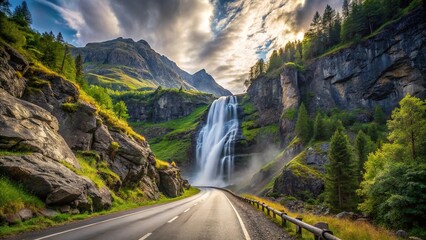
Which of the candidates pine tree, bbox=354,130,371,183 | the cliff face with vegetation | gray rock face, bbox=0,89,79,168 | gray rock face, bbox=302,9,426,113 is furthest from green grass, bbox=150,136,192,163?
gray rock face, bbox=0,89,79,168

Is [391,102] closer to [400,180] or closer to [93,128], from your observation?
[400,180]

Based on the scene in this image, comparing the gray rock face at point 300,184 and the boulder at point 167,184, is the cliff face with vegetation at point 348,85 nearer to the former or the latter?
the gray rock face at point 300,184

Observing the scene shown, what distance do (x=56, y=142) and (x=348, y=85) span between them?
8479cm

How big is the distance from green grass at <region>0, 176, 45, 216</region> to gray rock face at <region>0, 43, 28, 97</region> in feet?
31.3

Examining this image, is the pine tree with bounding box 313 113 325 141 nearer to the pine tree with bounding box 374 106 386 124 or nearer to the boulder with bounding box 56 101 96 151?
the pine tree with bounding box 374 106 386 124

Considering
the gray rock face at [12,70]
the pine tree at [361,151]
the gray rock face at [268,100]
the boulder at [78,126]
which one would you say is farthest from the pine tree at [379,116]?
the gray rock face at [12,70]

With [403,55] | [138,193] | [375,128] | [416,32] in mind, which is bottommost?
[138,193]

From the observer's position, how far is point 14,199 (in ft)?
36.2

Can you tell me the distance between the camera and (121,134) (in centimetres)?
2916

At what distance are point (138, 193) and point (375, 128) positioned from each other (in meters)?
60.7

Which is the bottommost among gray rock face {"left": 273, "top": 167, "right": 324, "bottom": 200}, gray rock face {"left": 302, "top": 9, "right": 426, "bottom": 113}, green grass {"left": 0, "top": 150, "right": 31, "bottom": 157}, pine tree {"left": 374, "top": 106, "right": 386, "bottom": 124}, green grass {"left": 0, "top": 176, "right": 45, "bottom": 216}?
gray rock face {"left": 273, "top": 167, "right": 324, "bottom": 200}

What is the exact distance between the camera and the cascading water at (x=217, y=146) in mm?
91356

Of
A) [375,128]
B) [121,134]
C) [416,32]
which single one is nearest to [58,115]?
[121,134]

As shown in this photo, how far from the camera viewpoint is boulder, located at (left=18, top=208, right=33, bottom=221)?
10692 millimetres
